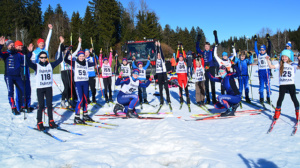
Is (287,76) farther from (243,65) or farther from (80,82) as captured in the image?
(80,82)

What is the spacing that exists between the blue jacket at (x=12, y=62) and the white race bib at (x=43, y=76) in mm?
2072

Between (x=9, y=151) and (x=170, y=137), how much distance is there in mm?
3333

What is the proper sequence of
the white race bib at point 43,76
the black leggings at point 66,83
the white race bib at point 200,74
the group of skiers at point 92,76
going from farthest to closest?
the white race bib at point 200,74
the black leggings at point 66,83
the group of skiers at point 92,76
the white race bib at point 43,76

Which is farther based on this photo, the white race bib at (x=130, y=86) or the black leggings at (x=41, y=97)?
the white race bib at (x=130, y=86)

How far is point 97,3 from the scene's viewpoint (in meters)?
59.4

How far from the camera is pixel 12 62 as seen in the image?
23.0 feet

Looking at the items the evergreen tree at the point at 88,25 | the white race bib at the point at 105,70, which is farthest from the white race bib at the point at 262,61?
the evergreen tree at the point at 88,25

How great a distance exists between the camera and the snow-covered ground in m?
3.83

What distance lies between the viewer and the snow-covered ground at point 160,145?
383cm

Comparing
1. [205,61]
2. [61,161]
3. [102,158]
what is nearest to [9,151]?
[61,161]

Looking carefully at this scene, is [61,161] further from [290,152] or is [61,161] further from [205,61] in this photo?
[205,61]

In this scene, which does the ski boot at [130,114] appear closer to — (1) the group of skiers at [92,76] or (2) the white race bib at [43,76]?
(1) the group of skiers at [92,76]

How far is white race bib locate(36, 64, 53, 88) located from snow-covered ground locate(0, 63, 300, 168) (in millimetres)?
1255

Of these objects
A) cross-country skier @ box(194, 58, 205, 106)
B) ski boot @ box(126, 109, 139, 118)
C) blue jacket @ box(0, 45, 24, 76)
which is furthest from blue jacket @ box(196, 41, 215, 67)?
blue jacket @ box(0, 45, 24, 76)
